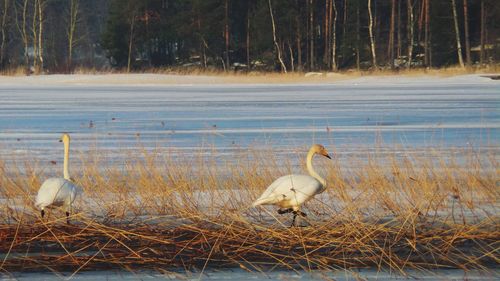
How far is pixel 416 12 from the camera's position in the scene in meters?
56.6

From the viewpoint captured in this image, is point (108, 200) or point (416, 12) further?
point (416, 12)

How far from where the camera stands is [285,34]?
55844 millimetres

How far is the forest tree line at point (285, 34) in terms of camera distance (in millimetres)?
52500

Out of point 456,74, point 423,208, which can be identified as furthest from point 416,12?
point 423,208

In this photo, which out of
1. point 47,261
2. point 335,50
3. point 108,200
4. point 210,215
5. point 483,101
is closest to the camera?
point 47,261

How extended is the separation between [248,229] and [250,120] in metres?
12.3

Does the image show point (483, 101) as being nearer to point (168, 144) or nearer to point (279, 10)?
point (168, 144)

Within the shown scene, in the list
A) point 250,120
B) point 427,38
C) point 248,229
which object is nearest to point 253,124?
point 250,120

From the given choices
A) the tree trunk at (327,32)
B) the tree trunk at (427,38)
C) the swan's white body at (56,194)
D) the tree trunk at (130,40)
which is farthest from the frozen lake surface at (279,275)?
the tree trunk at (130,40)

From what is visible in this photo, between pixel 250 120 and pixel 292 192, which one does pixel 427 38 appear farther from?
pixel 292 192

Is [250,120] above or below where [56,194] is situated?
below

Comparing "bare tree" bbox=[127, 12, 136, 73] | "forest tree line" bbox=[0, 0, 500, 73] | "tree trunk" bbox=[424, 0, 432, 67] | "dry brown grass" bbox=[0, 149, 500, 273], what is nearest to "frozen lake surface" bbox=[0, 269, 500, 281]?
"dry brown grass" bbox=[0, 149, 500, 273]

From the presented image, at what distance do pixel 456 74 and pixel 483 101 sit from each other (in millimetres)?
17325

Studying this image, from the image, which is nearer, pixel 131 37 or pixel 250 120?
pixel 250 120
